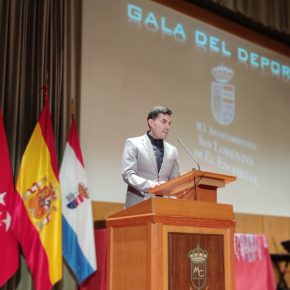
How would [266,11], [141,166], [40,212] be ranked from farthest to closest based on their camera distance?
[266,11] → [40,212] → [141,166]

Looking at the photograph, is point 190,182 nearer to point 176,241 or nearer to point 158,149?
point 176,241

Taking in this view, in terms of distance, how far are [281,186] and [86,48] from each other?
333 centimetres

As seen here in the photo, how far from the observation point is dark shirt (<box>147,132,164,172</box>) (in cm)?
294

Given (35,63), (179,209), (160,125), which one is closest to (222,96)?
(35,63)

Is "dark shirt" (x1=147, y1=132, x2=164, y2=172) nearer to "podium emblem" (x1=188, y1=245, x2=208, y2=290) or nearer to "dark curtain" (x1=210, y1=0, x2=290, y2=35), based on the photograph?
"podium emblem" (x1=188, y1=245, x2=208, y2=290)

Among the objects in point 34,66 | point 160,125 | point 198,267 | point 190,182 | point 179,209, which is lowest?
point 198,267

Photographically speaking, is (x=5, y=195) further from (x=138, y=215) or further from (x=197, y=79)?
(x=197, y=79)

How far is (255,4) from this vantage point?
589cm

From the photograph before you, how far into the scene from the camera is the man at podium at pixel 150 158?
286 cm

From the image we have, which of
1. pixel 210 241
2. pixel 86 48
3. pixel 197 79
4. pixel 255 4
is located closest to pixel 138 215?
pixel 210 241

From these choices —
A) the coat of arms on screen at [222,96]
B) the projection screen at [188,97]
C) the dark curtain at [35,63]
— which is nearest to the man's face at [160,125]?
the dark curtain at [35,63]

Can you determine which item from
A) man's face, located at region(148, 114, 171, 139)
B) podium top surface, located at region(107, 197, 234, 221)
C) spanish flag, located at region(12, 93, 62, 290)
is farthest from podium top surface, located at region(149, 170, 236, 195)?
spanish flag, located at region(12, 93, 62, 290)

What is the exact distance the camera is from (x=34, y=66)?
4203mm

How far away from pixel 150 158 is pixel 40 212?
1.36m
